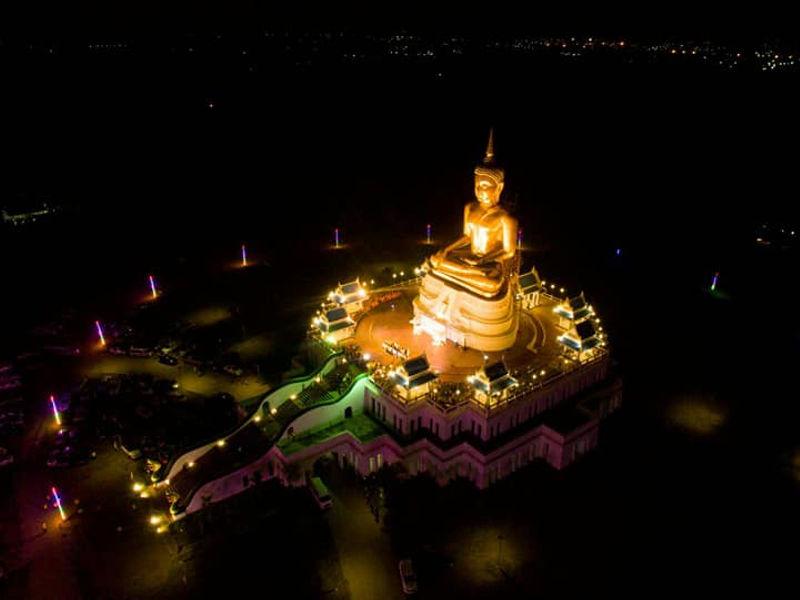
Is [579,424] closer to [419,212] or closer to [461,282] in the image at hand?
[461,282]

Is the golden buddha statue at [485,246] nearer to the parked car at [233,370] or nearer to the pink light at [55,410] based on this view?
the parked car at [233,370]

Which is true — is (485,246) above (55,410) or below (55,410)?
above

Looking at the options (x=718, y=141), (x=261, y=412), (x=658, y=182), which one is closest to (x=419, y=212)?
(x=658, y=182)

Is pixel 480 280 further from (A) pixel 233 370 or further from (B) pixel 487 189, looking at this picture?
(A) pixel 233 370

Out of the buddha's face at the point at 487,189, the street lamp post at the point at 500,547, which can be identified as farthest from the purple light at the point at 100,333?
the street lamp post at the point at 500,547

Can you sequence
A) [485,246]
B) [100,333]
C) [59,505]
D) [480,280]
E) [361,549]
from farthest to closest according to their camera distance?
[100,333] < [485,246] < [480,280] < [59,505] < [361,549]

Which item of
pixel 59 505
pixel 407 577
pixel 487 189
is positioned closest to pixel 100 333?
pixel 59 505

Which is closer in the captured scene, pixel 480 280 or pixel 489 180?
pixel 480 280
